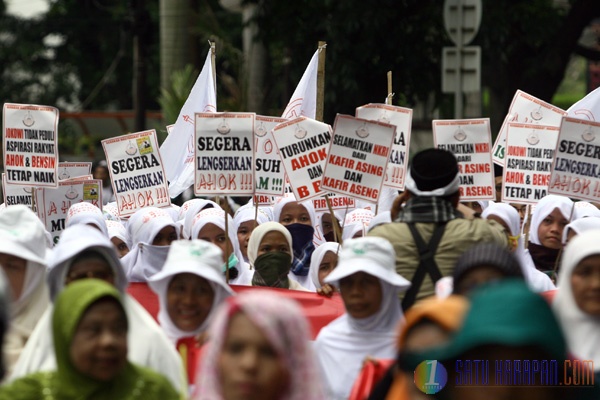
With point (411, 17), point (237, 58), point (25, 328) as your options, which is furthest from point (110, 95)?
point (25, 328)

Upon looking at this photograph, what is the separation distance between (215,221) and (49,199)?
220cm

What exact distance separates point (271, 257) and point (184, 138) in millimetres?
4083

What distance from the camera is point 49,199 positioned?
34.5 feet

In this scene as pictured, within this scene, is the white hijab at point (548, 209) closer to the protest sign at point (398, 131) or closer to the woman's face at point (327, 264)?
the protest sign at point (398, 131)

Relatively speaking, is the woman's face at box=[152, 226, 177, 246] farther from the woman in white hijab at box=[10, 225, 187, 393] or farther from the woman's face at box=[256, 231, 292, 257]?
the woman in white hijab at box=[10, 225, 187, 393]

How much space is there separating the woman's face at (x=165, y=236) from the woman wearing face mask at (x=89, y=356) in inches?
170

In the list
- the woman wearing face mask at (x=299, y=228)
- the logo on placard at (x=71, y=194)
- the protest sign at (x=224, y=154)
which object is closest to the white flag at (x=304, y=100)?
the woman wearing face mask at (x=299, y=228)

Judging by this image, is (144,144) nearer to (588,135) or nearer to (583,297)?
(588,135)

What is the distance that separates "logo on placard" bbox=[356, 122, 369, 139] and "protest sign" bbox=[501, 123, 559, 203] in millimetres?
1511

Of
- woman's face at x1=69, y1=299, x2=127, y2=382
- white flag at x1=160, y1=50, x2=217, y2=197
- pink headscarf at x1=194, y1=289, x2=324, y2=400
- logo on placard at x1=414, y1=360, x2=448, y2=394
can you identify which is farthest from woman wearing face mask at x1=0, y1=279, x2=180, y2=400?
white flag at x1=160, y1=50, x2=217, y2=197

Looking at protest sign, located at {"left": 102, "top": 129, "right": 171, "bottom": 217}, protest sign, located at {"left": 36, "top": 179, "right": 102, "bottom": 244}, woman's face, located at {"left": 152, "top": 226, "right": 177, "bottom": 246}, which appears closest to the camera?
woman's face, located at {"left": 152, "top": 226, "right": 177, "bottom": 246}

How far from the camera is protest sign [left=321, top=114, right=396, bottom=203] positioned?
26.8ft

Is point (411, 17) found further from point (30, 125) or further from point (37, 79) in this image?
point (37, 79)

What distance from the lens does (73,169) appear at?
1194 centimetres
